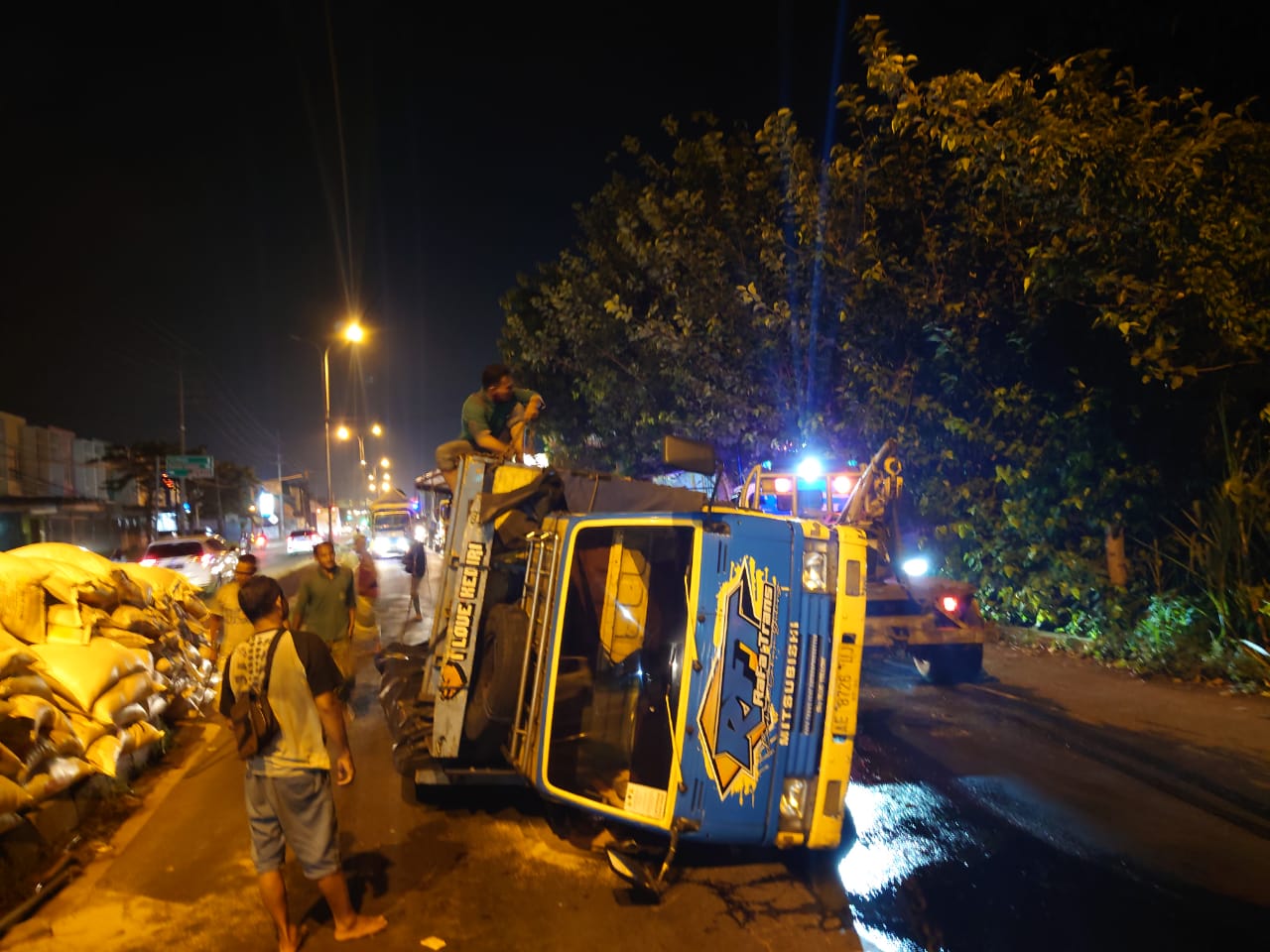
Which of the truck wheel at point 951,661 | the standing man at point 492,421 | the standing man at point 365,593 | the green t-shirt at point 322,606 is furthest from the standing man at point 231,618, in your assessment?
the truck wheel at point 951,661

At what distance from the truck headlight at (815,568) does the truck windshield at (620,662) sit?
0.60 metres

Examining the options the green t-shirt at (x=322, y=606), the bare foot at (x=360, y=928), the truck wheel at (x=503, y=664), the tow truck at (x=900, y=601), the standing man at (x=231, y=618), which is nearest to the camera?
the bare foot at (x=360, y=928)

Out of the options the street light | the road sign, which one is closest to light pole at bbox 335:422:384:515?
the street light

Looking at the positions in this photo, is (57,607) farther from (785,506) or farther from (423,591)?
(423,591)

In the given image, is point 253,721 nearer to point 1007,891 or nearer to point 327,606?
point 1007,891

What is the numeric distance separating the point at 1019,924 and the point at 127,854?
489cm

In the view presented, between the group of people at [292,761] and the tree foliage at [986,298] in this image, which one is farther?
the tree foliage at [986,298]

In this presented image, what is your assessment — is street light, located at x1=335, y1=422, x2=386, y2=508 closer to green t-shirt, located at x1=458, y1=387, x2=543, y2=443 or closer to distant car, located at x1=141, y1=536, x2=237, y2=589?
distant car, located at x1=141, y1=536, x2=237, y2=589

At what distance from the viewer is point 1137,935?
3836 mm

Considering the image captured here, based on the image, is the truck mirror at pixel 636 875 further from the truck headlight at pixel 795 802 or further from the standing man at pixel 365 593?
the standing man at pixel 365 593

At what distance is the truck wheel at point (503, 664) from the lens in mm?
4531

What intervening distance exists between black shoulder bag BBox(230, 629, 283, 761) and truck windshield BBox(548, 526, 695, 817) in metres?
1.44

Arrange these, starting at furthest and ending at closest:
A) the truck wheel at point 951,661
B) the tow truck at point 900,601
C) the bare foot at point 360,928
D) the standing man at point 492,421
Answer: the truck wheel at point 951,661, the tow truck at point 900,601, the standing man at point 492,421, the bare foot at point 360,928

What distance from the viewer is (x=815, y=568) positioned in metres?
4.21
